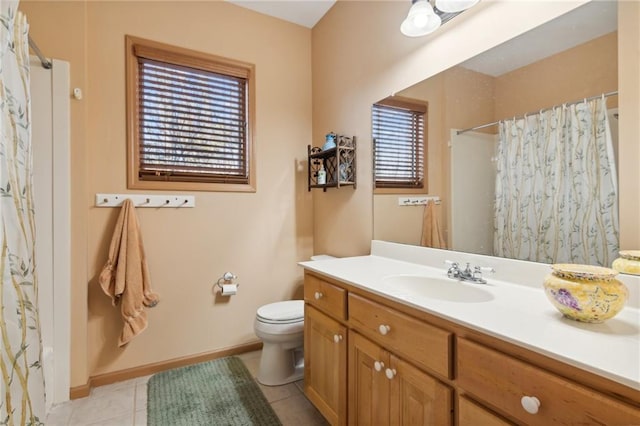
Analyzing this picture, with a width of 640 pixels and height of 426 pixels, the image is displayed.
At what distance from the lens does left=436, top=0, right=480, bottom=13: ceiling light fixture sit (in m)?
1.32

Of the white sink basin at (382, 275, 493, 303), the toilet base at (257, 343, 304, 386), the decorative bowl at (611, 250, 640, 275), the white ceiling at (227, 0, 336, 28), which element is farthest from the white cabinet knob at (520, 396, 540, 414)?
the white ceiling at (227, 0, 336, 28)

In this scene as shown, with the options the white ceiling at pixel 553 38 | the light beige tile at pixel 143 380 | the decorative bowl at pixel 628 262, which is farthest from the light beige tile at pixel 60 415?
the white ceiling at pixel 553 38

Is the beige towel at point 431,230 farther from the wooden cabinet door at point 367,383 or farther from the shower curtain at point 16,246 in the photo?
the shower curtain at point 16,246

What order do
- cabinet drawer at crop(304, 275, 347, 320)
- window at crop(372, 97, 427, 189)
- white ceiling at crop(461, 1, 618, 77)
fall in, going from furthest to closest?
window at crop(372, 97, 427, 189)
cabinet drawer at crop(304, 275, 347, 320)
white ceiling at crop(461, 1, 618, 77)

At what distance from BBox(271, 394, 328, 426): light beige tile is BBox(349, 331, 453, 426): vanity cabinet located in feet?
1.41

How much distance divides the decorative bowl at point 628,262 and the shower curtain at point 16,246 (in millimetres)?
1769

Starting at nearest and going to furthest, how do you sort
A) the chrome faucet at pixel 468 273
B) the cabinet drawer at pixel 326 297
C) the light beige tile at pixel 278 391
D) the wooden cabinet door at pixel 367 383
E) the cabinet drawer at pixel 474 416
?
the cabinet drawer at pixel 474 416 < the wooden cabinet door at pixel 367 383 < the chrome faucet at pixel 468 273 < the cabinet drawer at pixel 326 297 < the light beige tile at pixel 278 391

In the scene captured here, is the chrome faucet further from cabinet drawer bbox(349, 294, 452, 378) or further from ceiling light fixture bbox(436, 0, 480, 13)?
ceiling light fixture bbox(436, 0, 480, 13)

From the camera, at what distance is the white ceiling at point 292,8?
233 centimetres

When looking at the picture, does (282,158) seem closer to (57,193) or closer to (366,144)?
(366,144)

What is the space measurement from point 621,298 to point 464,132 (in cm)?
94

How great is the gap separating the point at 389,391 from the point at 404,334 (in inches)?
9.7

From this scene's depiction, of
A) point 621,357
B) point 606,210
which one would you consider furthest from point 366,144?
point 621,357

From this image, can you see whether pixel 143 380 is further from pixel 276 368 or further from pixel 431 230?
pixel 431 230
